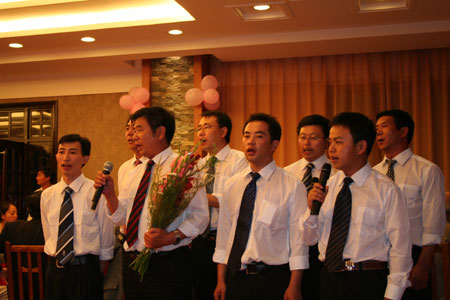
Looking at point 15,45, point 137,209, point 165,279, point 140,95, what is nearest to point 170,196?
point 137,209

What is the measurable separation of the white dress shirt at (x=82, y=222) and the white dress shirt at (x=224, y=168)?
0.82m

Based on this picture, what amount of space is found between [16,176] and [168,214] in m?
6.11

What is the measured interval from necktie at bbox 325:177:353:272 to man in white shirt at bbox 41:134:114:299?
5.10 ft

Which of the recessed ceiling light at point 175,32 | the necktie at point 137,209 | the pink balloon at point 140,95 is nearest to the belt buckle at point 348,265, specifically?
the necktie at point 137,209

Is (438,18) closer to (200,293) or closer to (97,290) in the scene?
(200,293)

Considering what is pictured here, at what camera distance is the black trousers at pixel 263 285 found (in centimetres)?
268

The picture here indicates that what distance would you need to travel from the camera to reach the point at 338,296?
8.30ft

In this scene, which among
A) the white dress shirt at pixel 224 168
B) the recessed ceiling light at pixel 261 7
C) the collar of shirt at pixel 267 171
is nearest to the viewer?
the collar of shirt at pixel 267 171

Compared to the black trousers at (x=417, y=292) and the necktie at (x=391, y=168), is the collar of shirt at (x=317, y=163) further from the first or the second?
the black trousers at (x=417, y=292)

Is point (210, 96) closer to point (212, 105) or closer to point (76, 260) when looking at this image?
point (212, 105)

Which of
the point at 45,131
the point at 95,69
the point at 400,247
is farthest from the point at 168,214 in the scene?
the point at 45,131

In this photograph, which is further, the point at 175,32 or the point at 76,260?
the point at 175,32

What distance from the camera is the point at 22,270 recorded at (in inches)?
129

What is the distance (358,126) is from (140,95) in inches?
180
